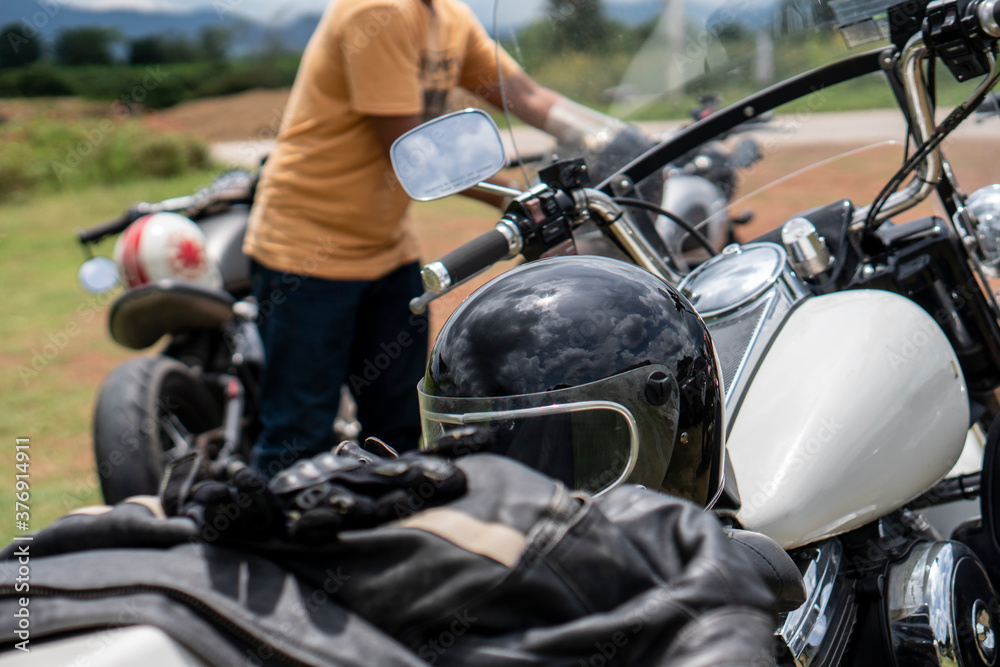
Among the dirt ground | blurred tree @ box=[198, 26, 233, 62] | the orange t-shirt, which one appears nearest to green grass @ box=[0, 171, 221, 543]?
the orange t-shirt

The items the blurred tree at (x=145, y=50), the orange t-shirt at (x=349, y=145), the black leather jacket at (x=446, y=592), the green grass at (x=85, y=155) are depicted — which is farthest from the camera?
the blurred tree at (x=145, y=50)

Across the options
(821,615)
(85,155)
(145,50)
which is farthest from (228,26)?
(821,615)

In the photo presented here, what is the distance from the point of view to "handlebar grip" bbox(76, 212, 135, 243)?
3578 mm

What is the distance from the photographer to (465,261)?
1.48m

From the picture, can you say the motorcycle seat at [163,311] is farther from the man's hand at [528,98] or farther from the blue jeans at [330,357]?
the man's hand at [528,98]

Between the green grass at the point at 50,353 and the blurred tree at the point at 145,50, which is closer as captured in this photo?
the green grass at the point at 50,353

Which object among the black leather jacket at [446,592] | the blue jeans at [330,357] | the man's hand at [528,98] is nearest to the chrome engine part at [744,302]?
the man's hand at [528,98]

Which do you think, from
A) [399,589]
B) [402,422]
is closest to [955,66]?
[399,589]

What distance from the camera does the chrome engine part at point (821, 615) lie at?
49.7 inches

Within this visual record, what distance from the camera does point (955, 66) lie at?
1.57 metres

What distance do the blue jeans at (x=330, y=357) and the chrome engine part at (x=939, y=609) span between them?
1.82 m

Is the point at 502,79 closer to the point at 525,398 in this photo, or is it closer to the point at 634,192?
the point at 634,192

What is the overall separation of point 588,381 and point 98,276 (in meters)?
2.84

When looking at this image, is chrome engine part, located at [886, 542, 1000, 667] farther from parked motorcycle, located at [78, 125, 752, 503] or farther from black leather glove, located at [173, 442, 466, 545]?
parked motorcycle, located at [78, 125, 752, 503]
